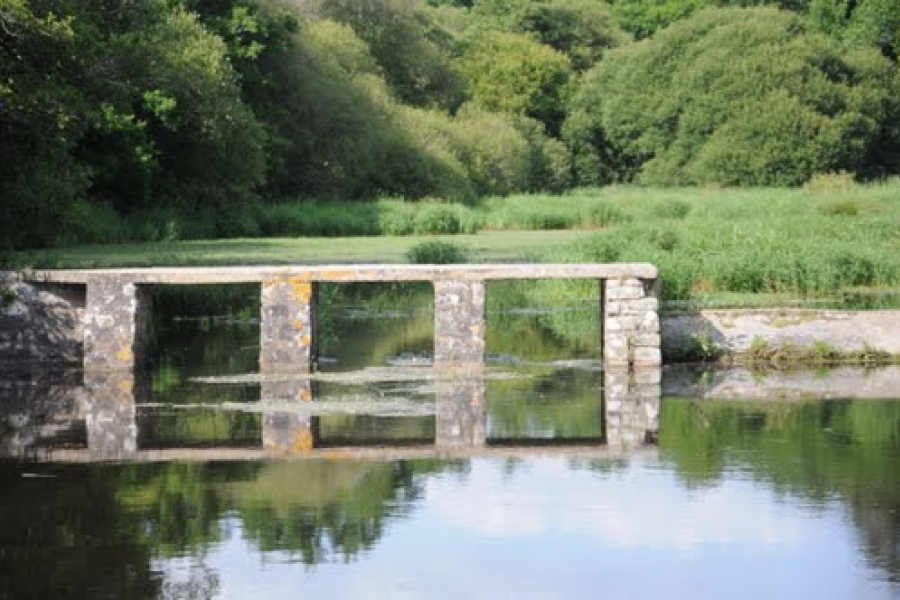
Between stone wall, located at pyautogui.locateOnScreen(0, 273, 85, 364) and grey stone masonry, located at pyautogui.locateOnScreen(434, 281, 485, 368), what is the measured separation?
157 inches

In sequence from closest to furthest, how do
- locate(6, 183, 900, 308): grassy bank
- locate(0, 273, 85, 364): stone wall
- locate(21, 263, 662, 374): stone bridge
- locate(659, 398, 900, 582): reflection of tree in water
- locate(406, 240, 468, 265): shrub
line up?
locate(659, 398, 900, 582): reflection of tree in water
locate(21, 263, 662, 374): stone bridge
locate(0, 273, 85, 364): stone wall
locate(6, 183, 900, 308): grassy bank
locate(406, 240, 468, 265): shrub

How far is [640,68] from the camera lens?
252 ft

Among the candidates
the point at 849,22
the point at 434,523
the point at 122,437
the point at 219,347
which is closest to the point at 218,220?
the point at 219,347

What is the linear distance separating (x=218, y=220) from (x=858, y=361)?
27148 millimetres

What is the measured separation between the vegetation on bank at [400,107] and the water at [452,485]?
21.8 feet

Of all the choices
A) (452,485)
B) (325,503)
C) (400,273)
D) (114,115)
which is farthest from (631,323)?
(114,115)

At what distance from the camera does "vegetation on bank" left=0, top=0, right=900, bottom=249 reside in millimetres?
25969

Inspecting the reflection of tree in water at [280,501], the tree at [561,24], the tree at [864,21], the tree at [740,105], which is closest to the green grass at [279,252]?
the reflection of tree in water at [280,501]

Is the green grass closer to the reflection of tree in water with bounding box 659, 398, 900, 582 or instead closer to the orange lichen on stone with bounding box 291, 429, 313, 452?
the orange lichen on stone with bounding box 291, 429, 313, 452

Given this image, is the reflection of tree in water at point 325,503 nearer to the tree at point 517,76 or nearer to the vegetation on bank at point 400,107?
the vegetation on bank at point 400,107

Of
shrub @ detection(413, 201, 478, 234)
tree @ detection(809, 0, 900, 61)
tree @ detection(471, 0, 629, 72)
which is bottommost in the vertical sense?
shrub @ detection(413, 201, 478, 234)

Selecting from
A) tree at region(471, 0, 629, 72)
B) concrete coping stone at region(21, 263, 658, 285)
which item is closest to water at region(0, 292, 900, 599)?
concrete coping stone at region(21, 263, 658, 285)

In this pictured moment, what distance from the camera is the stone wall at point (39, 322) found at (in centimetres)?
2027

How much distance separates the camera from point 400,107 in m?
62.3
